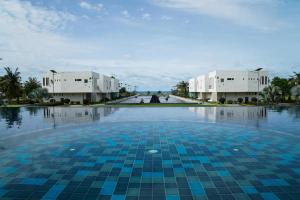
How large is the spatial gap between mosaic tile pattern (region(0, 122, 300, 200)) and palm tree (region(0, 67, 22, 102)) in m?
39.2

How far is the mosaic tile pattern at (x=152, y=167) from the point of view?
6.31 m

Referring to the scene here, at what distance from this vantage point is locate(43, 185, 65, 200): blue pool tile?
606 centimetres

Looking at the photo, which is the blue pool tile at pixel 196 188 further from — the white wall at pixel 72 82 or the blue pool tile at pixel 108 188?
the white wall at pixel 72 82

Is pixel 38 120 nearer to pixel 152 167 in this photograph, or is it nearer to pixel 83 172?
pixel 83 172

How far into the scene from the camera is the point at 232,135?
1381 cm

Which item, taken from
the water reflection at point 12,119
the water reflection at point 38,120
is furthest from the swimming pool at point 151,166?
the water reflection at point 12,119

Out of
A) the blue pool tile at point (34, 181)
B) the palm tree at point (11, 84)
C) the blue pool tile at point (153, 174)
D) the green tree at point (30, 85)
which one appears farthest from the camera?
the green tree at point (30, 85)

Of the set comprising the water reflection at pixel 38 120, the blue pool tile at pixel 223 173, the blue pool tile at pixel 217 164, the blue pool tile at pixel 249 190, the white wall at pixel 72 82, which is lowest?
the blue pool tile at pixel 249 190

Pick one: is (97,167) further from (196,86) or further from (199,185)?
(196,86)

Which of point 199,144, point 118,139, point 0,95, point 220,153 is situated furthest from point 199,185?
point 0,95

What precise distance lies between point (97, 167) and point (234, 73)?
4782 cm

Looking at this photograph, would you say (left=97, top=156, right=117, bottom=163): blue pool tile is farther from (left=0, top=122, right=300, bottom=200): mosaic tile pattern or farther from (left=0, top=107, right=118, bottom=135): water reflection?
(left=0, top=107, right=118, bottom=135): water reflection

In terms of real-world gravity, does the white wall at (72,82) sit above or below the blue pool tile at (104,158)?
above

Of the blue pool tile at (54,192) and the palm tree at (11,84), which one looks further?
the palm tree at (11,84)
